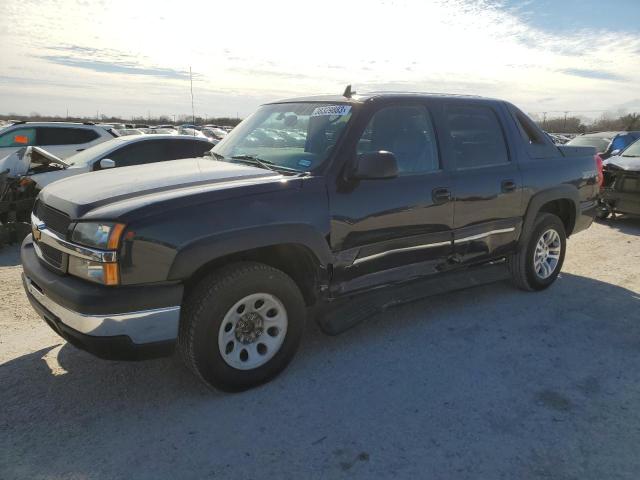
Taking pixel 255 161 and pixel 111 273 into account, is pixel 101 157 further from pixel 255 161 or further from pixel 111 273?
pixel 111 273

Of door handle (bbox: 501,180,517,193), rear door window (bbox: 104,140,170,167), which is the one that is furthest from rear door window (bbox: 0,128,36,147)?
door handle (bbox: 501,180,517,193)

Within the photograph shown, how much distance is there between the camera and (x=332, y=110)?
3.89 metres

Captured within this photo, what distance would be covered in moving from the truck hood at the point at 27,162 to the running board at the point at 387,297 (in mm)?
6241

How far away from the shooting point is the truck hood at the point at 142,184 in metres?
2.98

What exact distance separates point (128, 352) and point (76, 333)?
301mm

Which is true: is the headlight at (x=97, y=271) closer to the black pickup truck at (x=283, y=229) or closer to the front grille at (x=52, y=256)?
the black pickup truck at (x=283, y=229)

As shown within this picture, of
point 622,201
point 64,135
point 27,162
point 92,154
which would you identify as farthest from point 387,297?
point 64,135

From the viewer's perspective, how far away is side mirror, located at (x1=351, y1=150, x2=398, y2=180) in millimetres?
3400

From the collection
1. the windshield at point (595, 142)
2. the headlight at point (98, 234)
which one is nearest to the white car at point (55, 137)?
the headlight at point (98, 234)

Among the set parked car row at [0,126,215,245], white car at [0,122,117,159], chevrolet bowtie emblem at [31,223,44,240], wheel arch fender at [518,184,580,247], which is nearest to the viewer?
chevrolet bowtie emblem at [31,223,44,240]

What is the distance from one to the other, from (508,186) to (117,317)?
352 cm

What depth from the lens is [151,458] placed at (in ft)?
8.68

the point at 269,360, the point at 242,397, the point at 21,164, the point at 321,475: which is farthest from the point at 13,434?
the point at 21,164

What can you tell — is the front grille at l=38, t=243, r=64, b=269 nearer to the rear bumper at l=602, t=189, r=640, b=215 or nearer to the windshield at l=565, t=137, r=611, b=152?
the rear bumper at l=602, t=189, r=640, b=215
